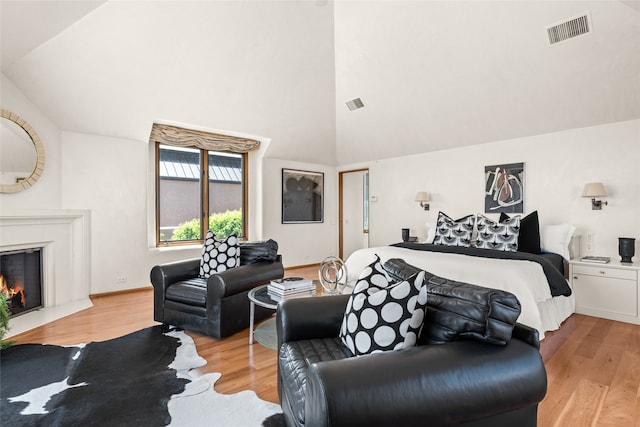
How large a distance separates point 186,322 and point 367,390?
2426 millimetres

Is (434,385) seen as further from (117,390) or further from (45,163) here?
Result: (45,163)

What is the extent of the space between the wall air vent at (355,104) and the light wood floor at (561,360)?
364 centimetres

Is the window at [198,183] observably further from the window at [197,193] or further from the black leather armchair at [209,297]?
the black leather armchair at [209,297]

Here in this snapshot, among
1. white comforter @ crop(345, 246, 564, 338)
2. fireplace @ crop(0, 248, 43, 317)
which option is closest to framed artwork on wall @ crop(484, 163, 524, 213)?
white comforter @ crop(345, 246, 564, 338)

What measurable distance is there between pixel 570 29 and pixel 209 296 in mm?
4056

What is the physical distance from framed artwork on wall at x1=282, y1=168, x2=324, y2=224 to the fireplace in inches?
142

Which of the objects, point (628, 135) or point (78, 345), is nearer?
point (78, 345)

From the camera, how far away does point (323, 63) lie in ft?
14.4

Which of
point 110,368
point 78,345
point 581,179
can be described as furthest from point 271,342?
point 581,179

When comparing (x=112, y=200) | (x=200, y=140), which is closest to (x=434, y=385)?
(x=112, y=200)

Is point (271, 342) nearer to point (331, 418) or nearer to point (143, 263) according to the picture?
point (331, 418)

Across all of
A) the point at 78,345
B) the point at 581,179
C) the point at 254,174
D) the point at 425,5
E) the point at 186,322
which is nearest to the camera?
the point at 78,345

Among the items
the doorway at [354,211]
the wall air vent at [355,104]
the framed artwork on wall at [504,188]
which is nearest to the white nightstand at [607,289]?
the framed artwork on wall at [504,188]

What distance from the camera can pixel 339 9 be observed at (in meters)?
3.59
